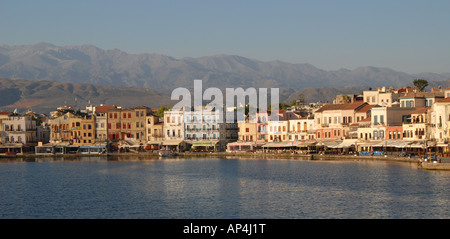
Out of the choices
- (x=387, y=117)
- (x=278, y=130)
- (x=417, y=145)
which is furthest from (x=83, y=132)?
(x=417, y=145)

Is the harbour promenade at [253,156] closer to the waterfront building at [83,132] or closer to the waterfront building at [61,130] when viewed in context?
the waterfront building at [83,132]

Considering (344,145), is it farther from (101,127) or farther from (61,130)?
(61,130)

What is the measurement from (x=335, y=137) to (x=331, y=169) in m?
25.3

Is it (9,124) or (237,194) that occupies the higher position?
(9,124)

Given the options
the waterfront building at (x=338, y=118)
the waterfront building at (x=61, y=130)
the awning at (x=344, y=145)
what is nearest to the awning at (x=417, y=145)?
the awning at (x=344, y=145)

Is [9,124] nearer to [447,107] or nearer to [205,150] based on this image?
[205,150]

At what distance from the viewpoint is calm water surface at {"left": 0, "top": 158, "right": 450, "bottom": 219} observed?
145 feet

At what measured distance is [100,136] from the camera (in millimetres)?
118812

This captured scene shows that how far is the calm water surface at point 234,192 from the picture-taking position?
4431 cm

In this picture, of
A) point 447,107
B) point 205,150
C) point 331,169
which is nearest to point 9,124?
point 205,150

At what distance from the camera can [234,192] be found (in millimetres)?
55156

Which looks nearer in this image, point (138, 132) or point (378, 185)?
point (378, 185)
